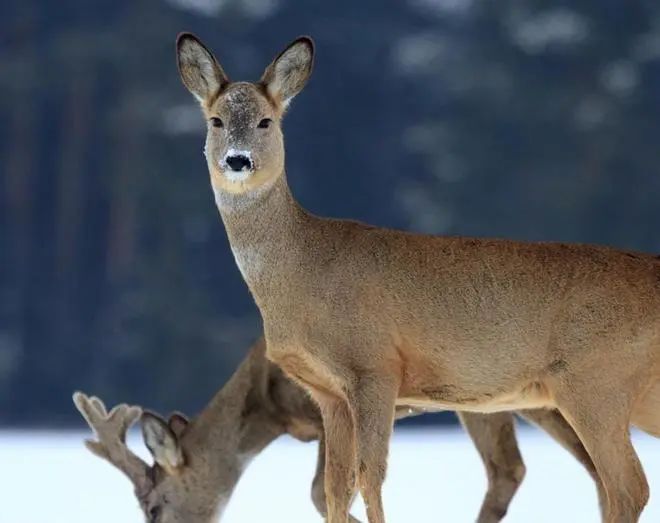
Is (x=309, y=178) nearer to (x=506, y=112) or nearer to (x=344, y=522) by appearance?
(x=506, y=112)

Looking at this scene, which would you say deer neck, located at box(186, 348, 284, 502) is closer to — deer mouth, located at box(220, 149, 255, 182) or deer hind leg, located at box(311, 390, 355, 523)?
deer hind leg, located at box(311, 390, 355, 523)

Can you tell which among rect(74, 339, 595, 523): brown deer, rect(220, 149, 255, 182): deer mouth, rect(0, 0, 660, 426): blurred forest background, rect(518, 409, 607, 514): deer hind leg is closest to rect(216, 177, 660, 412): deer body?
rect(220, 149, 255, 182): deer mouth

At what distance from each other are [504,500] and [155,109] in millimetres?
20593

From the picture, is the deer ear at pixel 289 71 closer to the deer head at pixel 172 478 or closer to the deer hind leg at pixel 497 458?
the deer head at pixel 172 478

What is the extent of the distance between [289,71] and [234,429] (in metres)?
2.44

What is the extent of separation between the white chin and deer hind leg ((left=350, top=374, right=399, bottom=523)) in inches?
38.8

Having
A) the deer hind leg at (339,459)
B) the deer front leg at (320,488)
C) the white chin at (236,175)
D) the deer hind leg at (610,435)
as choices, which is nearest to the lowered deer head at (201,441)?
the deer front leg at (320,488)

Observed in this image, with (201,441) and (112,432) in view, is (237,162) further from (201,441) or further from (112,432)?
(112,432)

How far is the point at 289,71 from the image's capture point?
8.72 m

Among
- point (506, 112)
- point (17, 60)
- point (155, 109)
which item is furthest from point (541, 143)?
point (17, 60)

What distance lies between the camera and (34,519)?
11219 mm

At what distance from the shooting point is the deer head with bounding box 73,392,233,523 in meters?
10.2

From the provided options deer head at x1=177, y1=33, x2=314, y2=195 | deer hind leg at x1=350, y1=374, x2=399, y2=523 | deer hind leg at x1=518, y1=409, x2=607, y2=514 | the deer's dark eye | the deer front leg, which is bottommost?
deer hind leg at x1=350, y1=374, x2=399, y2=523

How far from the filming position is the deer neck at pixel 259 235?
28.0 ft
